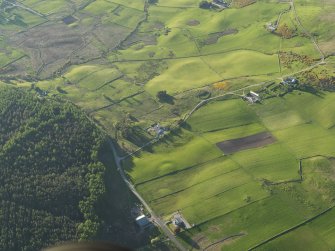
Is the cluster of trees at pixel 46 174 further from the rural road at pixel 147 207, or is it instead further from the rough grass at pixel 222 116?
the rough grass at pixel 222 116

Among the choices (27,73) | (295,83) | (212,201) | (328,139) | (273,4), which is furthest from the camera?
(273,4)

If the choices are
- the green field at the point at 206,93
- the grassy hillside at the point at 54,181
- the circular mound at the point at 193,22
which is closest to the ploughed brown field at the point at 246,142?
the green field at the point at 206,93

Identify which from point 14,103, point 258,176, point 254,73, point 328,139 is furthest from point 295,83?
point 14,103

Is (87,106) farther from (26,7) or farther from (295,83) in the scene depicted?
(26,7)

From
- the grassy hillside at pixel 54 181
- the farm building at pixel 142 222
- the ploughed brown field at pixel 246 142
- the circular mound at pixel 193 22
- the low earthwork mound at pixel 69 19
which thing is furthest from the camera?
the low earthwork mound at pixel 69 19

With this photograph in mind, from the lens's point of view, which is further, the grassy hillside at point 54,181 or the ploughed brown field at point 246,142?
the ploughed brown field at point 246,142

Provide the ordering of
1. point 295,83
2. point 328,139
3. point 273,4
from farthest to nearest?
point 273,4
point 295,83
point 328,139

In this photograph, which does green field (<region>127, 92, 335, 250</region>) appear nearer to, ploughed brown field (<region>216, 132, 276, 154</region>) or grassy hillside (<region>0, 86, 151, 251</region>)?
ploughed brown field (<region>216, 132, 276, 154</region>)
